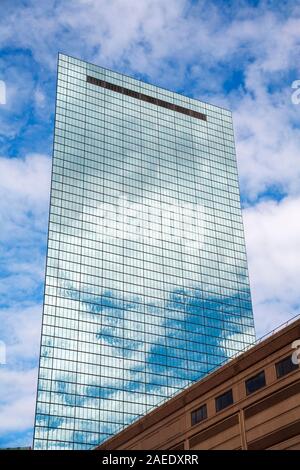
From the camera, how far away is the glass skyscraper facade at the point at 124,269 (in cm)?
14588

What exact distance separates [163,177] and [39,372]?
7355 cm

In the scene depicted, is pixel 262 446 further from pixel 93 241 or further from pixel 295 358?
pixel 93 241

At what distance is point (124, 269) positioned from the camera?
165 metres

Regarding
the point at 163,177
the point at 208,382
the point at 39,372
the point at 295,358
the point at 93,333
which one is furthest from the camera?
the point at 163,177

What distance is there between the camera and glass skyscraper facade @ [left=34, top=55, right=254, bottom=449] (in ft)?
479

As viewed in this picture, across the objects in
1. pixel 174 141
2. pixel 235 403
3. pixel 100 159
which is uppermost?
pixel 174 141

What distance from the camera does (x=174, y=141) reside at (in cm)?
19825

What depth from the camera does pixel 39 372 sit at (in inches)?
5581
